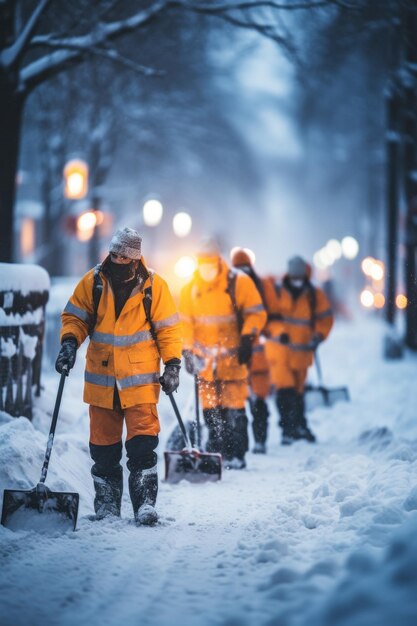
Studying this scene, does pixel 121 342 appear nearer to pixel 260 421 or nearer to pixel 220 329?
pixel 220 329

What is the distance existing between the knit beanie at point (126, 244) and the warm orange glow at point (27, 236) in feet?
143

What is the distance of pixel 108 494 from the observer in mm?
5441

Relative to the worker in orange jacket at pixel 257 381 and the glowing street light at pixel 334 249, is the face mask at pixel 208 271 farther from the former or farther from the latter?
the glowing street light at pixel 334 249

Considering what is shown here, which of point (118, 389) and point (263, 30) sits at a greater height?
point (263, 30)

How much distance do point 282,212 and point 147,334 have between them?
92344mm

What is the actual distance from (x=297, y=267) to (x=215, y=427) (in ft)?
8.31

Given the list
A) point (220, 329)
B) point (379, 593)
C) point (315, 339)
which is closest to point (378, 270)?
point (315, 339)

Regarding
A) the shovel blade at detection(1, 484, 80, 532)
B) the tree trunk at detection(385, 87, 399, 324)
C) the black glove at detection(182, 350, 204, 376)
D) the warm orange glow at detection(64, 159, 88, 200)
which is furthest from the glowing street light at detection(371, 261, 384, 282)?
the shovel blade at detection(1, 484, 80, 532)

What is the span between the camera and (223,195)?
39562 millimetres

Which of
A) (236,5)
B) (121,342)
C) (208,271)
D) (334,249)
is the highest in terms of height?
(236,5)

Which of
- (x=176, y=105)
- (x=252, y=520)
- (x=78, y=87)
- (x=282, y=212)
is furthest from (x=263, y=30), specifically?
(x=282, y=212)

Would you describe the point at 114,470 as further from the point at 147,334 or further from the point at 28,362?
the point at 28,362

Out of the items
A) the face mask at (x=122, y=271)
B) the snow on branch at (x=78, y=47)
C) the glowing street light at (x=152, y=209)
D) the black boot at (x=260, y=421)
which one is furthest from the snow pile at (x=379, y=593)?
the glowing street light at (x=152, y=209)

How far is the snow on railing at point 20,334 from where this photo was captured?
6762 millimetres
